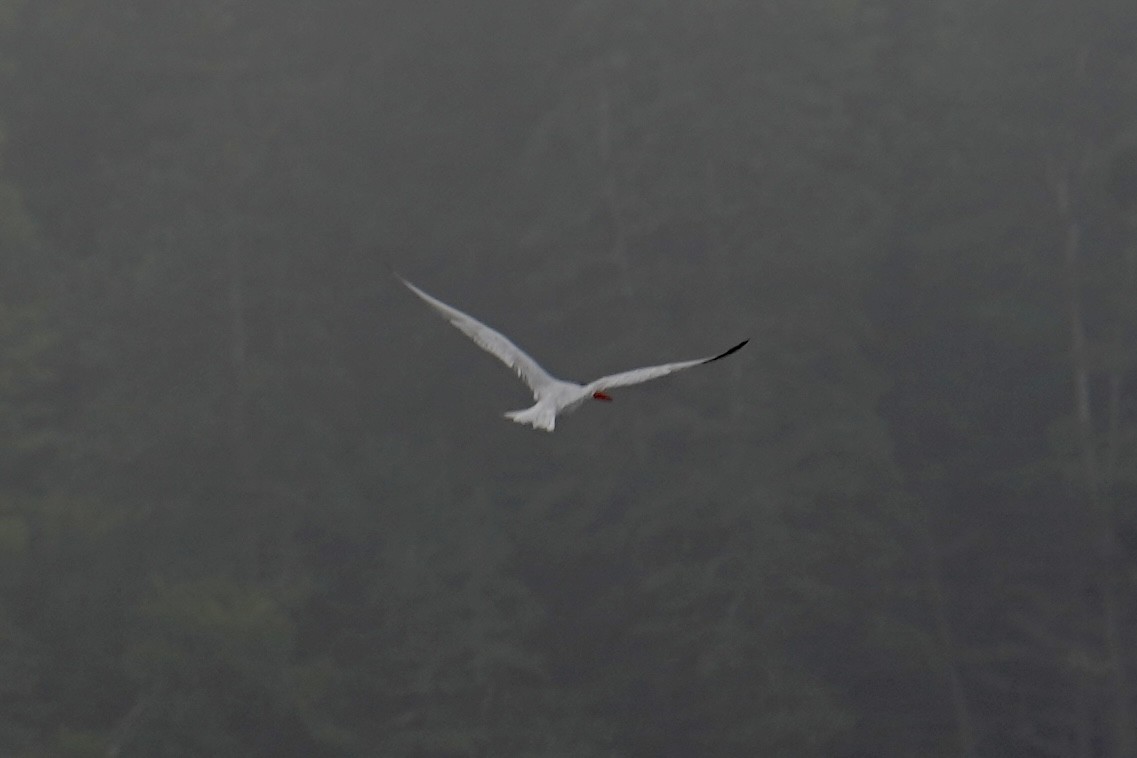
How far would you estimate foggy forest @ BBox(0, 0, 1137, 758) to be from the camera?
1309 inches

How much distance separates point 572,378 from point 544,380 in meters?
26.0

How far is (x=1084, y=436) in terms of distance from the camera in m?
36.6

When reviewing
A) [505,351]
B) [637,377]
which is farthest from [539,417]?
[505,351]

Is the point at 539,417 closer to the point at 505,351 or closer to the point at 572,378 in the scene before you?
the point at 505,351

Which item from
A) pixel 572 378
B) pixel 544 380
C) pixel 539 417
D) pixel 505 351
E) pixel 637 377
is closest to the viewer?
pixel 637 377

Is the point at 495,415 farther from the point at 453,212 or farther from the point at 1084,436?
the point at 1084,436

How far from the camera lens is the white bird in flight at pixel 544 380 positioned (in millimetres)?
9812

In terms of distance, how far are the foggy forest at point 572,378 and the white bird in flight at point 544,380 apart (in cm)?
2051

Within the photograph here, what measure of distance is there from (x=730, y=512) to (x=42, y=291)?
38.9 ft

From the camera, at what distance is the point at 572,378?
1460 inches

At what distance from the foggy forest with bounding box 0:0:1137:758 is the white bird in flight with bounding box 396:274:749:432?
20.5 m

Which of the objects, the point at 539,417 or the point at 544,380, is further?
the point at 544,380

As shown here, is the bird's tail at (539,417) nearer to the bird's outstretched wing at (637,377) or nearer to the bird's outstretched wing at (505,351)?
the bird's outstretched wing at (637,377)

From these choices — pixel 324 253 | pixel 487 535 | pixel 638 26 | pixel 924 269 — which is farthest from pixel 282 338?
pixel 924 269
